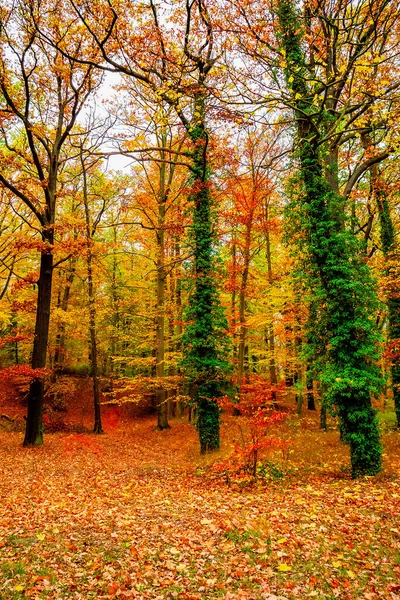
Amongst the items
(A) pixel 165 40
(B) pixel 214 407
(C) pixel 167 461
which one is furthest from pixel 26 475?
(A) pixel 165 40

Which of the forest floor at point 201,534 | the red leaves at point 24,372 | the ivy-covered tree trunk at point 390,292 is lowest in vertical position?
the forest floor at point 201,534

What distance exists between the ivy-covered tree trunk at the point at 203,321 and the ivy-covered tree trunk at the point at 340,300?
12.5 feet

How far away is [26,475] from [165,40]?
11.7 metres

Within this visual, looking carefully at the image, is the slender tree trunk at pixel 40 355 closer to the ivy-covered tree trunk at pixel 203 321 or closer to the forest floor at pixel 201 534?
the forest floor at pixel 201 534

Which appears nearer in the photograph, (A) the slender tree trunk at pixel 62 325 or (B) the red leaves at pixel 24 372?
(B) the red leaves at pixel 24 372

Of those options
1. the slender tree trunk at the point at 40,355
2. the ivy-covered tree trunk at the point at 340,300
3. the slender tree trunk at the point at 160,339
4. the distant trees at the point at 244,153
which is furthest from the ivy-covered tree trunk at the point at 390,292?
the slender tree trunk at the point at 40,355

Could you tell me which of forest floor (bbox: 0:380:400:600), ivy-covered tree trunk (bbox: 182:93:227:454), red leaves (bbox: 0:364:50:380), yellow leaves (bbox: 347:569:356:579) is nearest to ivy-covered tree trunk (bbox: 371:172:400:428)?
forest floor (bbox: 0:380:400:600)

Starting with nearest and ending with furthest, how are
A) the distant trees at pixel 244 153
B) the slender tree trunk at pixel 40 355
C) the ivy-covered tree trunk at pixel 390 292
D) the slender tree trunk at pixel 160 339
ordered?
the distant trees at pixel 244 153
the slender tree trunk at pixel 40 355
the ivy-covered tree trunk at pixel 390 292
the slender tree trunk at pixel 160 339

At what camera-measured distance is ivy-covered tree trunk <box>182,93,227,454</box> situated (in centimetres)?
1148

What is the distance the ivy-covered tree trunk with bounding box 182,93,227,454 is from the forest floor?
7.27 feet

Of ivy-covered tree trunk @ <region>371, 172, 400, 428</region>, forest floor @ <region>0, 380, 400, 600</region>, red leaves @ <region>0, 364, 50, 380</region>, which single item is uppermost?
ivy-covered tree trunk @ <region>371, 172, 400, 428</region>

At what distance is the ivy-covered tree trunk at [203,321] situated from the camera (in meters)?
11.5

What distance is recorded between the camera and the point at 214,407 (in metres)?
11.5

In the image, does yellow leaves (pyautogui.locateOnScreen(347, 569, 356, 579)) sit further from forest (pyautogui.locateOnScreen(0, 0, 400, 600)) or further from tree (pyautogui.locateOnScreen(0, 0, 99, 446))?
tree (pyautogui.locateOnScreen(0, 0, 99, 446))
